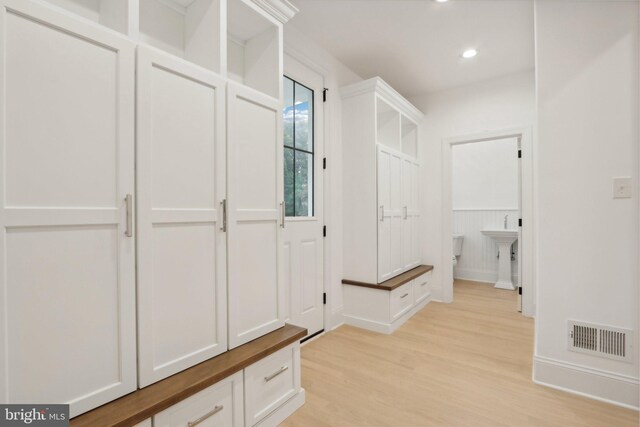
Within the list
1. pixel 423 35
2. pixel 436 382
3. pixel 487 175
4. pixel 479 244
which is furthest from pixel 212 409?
pixel 487 175

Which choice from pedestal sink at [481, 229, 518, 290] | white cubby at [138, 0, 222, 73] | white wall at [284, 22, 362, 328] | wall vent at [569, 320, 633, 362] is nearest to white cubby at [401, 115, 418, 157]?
white wall at [284, 22, 362, 328]

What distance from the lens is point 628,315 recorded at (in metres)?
1.87

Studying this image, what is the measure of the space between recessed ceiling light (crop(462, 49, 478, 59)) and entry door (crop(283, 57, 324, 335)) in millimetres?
1514

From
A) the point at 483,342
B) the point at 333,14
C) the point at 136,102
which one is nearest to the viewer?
the point at 136,102

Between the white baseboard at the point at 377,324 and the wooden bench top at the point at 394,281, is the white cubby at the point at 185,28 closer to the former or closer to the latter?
the wooden bench top at the point at 394,281

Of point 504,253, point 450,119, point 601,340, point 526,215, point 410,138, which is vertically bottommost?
point 601,340

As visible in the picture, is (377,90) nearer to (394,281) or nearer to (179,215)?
(394,281)

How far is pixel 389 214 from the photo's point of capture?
3348 mm

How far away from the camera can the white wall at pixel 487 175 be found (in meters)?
5.07

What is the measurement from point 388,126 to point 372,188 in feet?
3.46

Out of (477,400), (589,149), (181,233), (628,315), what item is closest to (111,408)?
(181,233)

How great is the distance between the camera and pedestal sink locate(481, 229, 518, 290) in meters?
4.69

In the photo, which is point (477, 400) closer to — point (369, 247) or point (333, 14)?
point (369, 247)

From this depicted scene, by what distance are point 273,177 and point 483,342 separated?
2.43m
